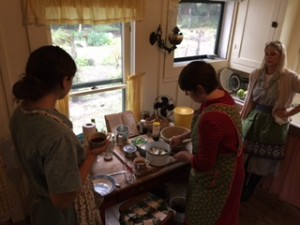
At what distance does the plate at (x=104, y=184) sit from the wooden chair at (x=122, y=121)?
0.49m

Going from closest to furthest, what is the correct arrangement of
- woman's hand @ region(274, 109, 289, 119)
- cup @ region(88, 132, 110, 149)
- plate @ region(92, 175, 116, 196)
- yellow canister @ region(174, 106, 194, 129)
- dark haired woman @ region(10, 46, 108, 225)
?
dark haired woman @ region(10, 46, 108, 225), cup @ region(88, 132, 110, 149), plate @ region(92, 175, 116, 196), woman's hand @ region(274, 109, 289, 119), yellow canister @ region(174, 106, 194, 129)

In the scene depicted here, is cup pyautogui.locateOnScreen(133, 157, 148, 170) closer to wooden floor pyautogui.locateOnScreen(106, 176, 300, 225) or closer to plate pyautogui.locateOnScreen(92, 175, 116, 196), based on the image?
plate pyautogui.locateOnScreen(92, 175, 116, 196)

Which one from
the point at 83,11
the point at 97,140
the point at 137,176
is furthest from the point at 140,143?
the point at 83,11

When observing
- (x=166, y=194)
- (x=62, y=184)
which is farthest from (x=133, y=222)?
(x=62, y=184)

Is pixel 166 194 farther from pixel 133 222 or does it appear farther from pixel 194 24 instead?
pixel 194 24

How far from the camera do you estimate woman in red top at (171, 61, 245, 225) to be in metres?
1.18

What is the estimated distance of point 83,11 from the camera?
1.62 metres

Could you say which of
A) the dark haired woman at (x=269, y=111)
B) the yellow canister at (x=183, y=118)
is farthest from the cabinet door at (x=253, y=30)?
the yellow canister at (x=183, y=118)

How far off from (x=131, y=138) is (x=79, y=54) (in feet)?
2.47

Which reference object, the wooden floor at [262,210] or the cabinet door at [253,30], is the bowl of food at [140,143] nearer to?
the wooden floor at [262,210]

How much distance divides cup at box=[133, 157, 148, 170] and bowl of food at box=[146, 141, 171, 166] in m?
0.03

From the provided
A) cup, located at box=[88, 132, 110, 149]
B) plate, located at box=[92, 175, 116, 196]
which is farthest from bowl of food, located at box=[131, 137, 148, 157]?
cup, located at box=[88, 132, 110, 149]

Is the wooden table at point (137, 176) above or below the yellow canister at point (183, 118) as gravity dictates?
below

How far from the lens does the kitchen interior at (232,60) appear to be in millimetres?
1575
